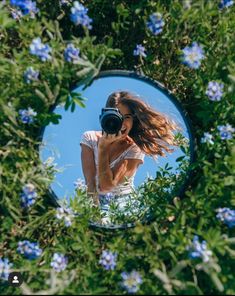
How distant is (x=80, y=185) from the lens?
80.5 inches

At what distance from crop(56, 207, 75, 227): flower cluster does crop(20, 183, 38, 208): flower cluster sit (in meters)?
0.08

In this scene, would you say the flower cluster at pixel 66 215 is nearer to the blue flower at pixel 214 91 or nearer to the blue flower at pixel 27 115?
the blue flower at pixel 27 115

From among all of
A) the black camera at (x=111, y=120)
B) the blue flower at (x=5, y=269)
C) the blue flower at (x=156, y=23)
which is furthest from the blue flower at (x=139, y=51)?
the blue flower at (x=5, y=269)

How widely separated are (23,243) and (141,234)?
35cm

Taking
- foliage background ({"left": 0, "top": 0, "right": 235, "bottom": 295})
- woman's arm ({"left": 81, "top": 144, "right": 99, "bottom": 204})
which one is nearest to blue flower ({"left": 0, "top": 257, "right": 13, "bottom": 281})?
foliage background ({"left": 0, "top": 0, "right": 235, "bottom": 295})

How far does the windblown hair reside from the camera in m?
2.02

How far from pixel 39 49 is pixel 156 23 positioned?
37 centimetres

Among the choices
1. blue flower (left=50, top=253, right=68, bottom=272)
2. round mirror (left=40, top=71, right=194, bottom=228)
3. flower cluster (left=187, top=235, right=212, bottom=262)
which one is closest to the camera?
flower cluster (left=187, top=235, right=212, bottom=262)

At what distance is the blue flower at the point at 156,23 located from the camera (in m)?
1.81

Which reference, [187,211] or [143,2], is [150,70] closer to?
[143,2]

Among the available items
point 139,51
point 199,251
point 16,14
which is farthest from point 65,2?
point 199,251

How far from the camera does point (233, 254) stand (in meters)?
1.67

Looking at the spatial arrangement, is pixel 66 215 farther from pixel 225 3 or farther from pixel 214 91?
pixel 225 3

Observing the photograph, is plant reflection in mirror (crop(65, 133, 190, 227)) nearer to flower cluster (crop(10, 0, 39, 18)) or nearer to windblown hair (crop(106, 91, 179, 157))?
windblown hair (crop(106, 91, 179, 157))
